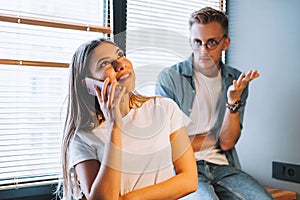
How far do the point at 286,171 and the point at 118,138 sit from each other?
1140 millimetres

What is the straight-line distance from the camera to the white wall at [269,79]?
2.00 meters

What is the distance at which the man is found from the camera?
1644 millimetres

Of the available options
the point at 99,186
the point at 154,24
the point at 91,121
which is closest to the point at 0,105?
the point at 91,121

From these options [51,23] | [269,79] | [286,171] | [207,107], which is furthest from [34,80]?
[286,171]

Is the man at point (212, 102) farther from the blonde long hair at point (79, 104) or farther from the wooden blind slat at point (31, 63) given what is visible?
the wooden blind slat at point (31, 63)

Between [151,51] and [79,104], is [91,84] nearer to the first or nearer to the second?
[79,104]

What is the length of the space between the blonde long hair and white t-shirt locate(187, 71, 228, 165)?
41cm

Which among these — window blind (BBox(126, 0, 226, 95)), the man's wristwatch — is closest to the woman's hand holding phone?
window blind (BBox(126, 0, 226, 95))

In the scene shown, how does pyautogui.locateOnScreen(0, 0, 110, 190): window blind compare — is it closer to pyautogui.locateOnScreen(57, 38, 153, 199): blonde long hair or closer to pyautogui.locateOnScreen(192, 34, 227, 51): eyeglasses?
pyautogui.locateOnScreen(57, 38, 153, 199): blonde long hair

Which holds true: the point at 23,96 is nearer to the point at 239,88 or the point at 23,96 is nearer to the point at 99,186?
the point at 99,186

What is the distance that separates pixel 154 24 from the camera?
2.03 metres

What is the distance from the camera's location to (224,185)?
1.70 m

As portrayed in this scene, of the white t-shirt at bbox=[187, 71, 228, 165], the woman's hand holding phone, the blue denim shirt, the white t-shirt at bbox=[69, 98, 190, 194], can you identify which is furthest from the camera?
the white t-shirt at bbox=[187, 71, 228, 165]

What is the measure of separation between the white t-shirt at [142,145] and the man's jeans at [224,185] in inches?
12.8
